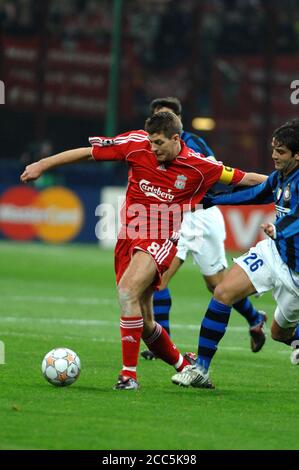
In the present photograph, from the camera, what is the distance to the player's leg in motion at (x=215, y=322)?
839cm

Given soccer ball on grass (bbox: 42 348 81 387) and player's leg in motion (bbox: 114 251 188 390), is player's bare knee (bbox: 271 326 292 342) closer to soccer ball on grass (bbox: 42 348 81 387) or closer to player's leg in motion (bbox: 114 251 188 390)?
player's leg in motion (bbox: 114 251 188 390)

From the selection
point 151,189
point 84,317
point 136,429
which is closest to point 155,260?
point 151,189

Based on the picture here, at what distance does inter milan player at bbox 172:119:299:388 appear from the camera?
8.28 meters

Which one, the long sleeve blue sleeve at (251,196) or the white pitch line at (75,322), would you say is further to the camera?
the white pitch line at (75,322)

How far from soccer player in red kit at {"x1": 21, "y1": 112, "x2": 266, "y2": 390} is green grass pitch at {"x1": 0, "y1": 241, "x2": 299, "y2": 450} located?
473 mm

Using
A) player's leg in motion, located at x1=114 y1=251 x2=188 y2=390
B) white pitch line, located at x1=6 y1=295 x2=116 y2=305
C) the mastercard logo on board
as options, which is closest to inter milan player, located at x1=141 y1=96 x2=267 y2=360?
player's leg in motion, located at x1=114 y1=251 x2=188 y2=390

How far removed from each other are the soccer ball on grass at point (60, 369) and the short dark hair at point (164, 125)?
5.50 ft

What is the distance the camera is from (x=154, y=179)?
8555 mm

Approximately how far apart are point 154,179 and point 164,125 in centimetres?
46

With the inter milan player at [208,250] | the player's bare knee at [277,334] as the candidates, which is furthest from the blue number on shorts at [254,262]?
the inter milan player at [208,250]

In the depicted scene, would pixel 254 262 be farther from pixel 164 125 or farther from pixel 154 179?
pixel 164 125

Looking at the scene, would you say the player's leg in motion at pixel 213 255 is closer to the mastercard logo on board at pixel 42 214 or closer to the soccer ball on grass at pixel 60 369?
the soccer ball on grass at pixel 60 369
